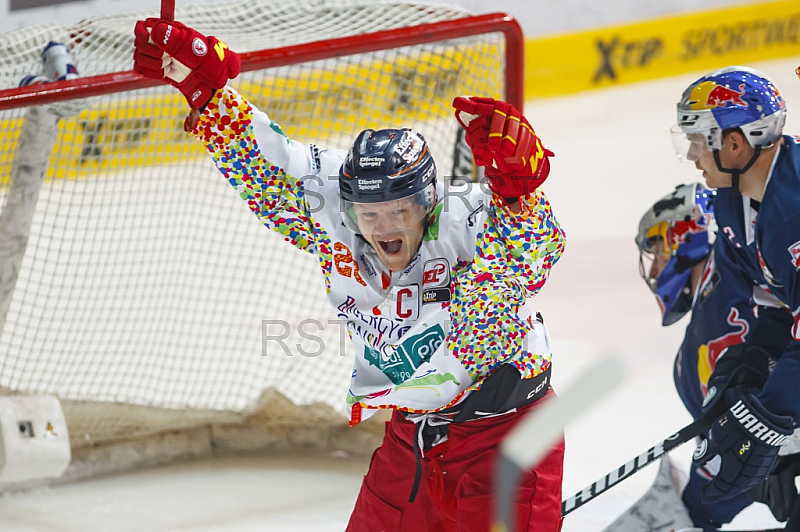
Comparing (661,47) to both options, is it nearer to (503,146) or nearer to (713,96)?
(713,96)

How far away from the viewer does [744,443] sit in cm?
210

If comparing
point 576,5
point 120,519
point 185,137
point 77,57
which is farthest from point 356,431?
point 576,5

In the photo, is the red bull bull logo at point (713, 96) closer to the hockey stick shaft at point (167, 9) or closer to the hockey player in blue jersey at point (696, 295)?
the hockey player in blue jersey at point (696, 295)

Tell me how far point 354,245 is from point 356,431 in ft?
4.85

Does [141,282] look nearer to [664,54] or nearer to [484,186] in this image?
[484,186]

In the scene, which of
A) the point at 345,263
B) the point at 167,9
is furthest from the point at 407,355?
the point at 167,9

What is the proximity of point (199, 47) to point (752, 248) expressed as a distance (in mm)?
1261

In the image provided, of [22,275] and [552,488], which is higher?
[22,275]

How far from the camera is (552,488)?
1745 millimetres

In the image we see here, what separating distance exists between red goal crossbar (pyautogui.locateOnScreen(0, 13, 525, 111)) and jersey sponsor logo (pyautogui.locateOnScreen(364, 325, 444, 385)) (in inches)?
48.8

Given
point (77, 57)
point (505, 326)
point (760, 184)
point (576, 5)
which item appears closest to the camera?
point (505, 326)

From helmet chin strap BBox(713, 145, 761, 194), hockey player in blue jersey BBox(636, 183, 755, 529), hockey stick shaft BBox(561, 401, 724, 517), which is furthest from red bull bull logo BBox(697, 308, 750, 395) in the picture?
helmet chin strap BBox(713, 145, 761, 194)

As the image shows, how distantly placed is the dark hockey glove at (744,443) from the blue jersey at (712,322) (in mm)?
287

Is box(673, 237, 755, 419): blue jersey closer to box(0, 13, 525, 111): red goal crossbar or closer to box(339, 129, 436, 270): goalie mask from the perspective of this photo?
box(0, 13, 525, 111): red goal crossbar
